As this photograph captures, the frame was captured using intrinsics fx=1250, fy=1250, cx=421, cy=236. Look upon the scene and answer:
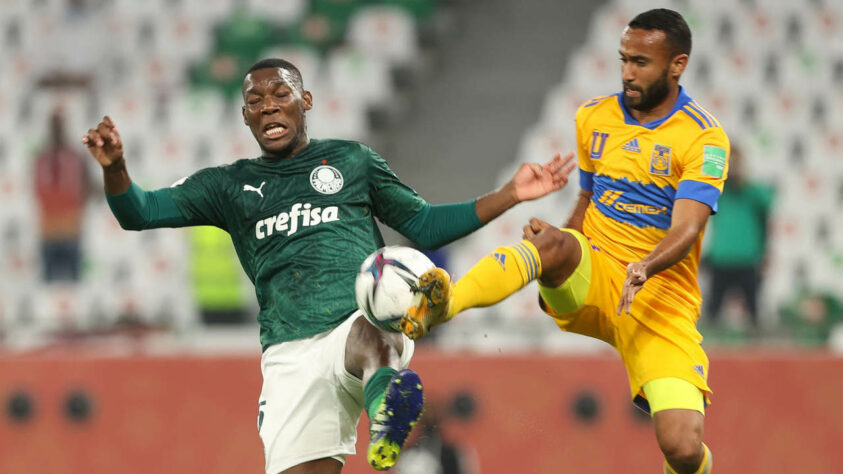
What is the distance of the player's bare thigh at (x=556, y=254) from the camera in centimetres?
491

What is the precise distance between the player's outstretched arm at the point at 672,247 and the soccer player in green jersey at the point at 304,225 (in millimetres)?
465

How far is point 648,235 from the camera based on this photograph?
514cm

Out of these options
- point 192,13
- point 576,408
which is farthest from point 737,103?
point 192,13

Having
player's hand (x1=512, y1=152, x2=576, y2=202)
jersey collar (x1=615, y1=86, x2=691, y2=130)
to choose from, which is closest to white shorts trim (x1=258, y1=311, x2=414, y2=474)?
player's hand (x1=512, y1=152, x2=576, y2=202)

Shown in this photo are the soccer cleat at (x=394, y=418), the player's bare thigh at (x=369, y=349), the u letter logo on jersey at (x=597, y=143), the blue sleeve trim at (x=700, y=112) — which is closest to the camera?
the soccer cleat at (x=394, y=418)

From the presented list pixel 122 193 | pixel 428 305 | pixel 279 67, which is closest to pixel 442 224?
pixel 428 305

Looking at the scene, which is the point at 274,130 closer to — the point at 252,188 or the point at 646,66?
the point at 252,188

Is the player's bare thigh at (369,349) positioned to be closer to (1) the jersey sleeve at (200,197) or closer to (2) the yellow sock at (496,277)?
(2) the yellow sock at (496,277)

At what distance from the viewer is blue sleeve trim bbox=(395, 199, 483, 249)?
16.4 feet

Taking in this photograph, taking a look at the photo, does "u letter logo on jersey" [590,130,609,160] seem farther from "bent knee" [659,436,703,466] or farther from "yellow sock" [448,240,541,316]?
"bent knee" [659,436,703,466]

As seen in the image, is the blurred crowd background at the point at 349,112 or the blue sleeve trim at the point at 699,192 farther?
the blurred crowd background at the point at 349,112

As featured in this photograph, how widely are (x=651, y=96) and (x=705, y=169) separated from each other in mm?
387

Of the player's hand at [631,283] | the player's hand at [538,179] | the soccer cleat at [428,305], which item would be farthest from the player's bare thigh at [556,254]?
the soccer cleat at [428,305]

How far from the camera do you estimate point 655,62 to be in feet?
16.5
